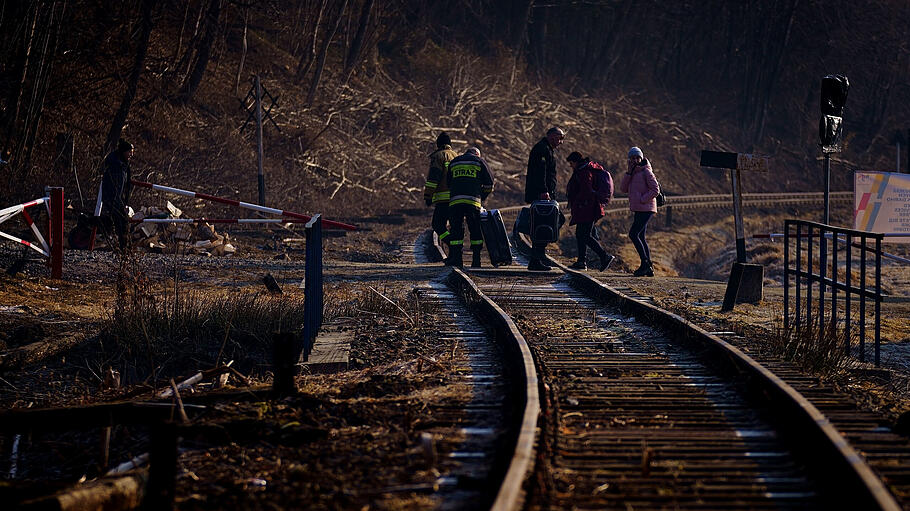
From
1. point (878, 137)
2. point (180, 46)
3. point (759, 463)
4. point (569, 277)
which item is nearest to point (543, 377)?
point (759, 463)

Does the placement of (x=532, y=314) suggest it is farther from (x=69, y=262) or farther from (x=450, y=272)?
(x=69, y=262)

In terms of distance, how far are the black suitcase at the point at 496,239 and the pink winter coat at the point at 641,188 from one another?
1944 millimetres

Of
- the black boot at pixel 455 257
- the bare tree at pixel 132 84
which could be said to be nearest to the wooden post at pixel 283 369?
the black boot at pixel 455 257

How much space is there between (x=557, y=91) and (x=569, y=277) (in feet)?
98.1

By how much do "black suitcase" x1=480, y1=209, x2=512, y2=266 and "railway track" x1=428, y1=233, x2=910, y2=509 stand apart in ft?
20.0

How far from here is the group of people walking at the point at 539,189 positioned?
13859mm

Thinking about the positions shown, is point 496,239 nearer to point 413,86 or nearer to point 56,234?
point 56,234

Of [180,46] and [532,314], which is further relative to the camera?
[180,46]

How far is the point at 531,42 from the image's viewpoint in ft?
144

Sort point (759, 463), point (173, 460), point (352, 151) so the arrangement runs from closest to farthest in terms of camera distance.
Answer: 1. point (173, 460)
2. point (759, 463)
3. point (352, 151)

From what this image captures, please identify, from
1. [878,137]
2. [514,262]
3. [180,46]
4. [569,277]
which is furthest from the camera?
[878,137]

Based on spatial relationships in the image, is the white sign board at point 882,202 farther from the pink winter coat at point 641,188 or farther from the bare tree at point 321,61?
the bare tree at point 321,61

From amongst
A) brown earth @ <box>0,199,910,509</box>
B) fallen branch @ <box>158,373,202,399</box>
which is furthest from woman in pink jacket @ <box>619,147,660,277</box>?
fallen branch @ <box>158,373,202,399</box>

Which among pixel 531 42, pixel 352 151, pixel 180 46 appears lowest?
pixel 352 151
